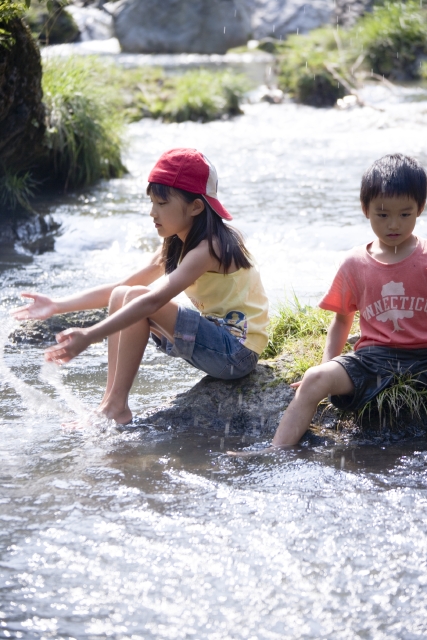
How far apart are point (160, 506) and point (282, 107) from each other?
40.7ft

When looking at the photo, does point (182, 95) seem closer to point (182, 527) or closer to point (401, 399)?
point (401, 399)

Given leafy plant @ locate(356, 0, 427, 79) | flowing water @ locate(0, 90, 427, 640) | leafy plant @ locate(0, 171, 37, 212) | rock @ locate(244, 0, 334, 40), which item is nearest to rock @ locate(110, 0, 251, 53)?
rock @ locate(244, 0, 334, 40)

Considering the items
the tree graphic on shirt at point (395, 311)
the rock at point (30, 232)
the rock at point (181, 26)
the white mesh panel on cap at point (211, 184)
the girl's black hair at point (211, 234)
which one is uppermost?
the rock at point (181, 26)

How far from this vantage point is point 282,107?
1427 centimetres

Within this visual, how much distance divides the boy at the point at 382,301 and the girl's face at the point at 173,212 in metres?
0.69

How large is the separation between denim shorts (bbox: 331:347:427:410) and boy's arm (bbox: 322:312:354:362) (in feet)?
0.47

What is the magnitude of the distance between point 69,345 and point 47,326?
75.7 inches

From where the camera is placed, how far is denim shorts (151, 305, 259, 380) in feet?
11.5

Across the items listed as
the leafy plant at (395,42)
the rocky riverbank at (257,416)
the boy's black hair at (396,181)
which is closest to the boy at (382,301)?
the boy's black hair at (396,181)

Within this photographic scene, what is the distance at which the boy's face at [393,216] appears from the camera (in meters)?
3.23

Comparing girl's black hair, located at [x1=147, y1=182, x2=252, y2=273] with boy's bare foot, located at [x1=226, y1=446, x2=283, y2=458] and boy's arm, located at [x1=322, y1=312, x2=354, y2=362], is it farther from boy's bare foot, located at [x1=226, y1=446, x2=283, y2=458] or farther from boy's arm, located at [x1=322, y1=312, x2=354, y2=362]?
boy's bare foot, located at [x1=226, y1=446, x2=283, y2=458]

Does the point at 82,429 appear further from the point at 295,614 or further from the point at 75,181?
the point at 75,181

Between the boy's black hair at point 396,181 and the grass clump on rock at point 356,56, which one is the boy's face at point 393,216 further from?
the grass clump on rock at point 356,56

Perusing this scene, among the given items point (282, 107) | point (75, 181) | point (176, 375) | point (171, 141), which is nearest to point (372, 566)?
point (176, 375)
